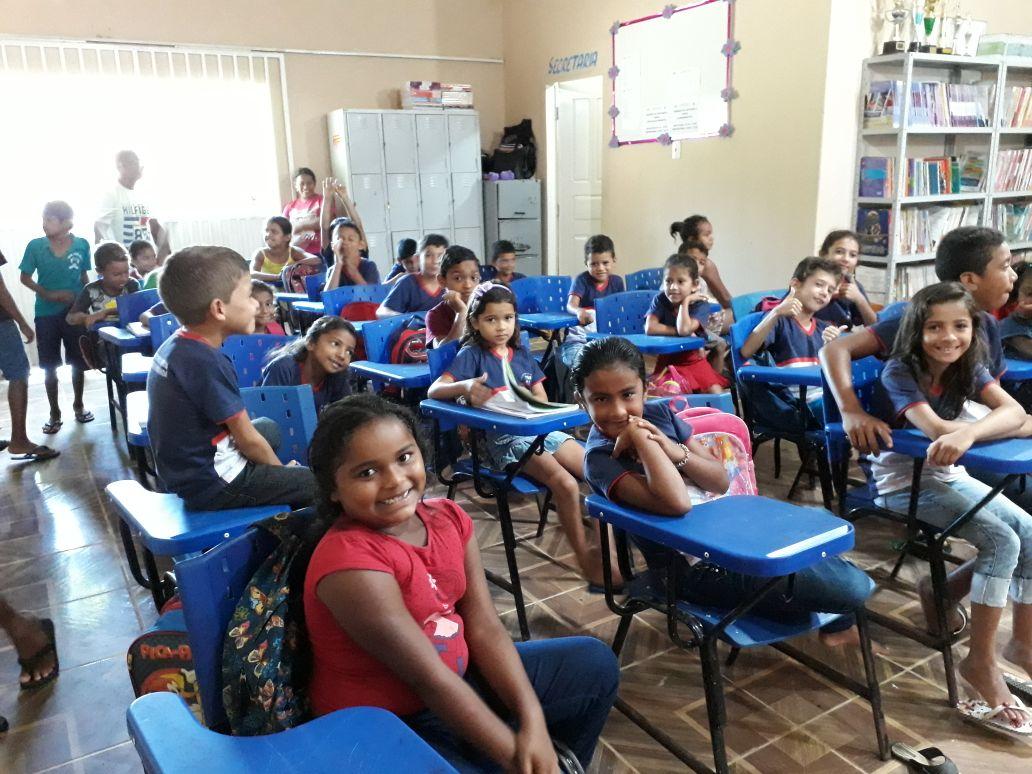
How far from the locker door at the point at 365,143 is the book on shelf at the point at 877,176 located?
4.21 metres

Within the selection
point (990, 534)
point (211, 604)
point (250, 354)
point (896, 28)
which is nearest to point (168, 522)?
point (211, 604)

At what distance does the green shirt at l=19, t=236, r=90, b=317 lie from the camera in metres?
4.57

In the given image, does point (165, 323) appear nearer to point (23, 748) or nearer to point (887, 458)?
point (23, 748)

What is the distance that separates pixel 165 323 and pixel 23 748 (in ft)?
5.95

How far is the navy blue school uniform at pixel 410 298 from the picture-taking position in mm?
4020

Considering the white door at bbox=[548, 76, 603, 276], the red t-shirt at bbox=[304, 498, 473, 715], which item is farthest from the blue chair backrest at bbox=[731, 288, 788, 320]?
the white door at bbox=[548, 76, 603, 276]

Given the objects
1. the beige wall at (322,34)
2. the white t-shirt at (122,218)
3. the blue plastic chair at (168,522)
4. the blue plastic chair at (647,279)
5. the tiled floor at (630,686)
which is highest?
the beige wall at (322,34)

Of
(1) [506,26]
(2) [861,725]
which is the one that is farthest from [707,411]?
(1) [506,26]

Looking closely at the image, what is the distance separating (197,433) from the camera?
186 cm

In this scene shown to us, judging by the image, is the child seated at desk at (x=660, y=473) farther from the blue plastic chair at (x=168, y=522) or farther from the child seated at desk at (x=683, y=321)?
the child seated at desk at (x=683, y=321)

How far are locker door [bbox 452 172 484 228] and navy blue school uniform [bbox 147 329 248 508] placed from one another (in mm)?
6225

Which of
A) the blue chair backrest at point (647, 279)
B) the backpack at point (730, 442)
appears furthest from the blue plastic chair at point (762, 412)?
the blue chair backrest at point (647, 279)

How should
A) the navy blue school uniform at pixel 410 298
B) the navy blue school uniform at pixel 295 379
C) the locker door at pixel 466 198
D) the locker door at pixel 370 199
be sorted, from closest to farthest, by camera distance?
the navy blue school uniform at pixel 295 379 < the navy blue school uniform at pixel 410 298 < the locker door at pixel 370 199 < the locker door at pixel 466 198

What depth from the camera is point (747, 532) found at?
139 cm
